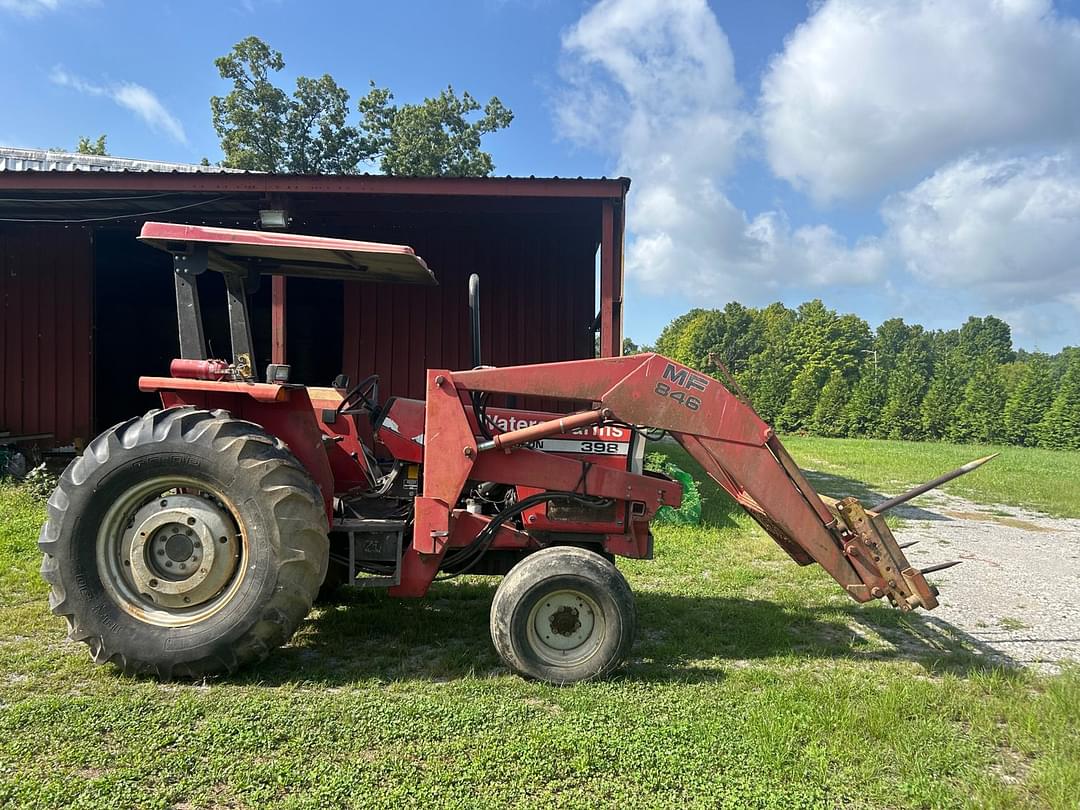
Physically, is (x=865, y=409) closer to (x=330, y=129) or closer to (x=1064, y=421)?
(x=1064, y=421)

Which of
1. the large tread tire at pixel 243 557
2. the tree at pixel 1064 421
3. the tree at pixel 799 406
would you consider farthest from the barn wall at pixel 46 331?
the tree at pixel 1064 421

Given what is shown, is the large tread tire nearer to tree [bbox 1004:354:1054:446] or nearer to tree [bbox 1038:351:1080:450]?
tree [bbox 1038:351:1080:450]

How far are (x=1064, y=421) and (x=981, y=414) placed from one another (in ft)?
10.1

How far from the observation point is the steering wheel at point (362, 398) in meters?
4.38

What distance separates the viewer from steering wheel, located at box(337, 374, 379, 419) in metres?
4.38

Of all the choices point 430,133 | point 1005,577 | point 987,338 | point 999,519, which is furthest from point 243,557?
point 987,338

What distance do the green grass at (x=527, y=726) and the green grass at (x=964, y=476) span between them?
972 cm

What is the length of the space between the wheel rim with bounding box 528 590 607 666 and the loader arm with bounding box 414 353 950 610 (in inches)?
26.8

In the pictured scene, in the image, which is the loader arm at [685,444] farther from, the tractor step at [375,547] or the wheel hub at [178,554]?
the wheel hub at [178,554]

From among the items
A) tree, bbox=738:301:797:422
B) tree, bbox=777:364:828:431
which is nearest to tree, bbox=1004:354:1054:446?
tree, bbox=777:364:828:431

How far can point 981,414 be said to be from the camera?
32.1 m

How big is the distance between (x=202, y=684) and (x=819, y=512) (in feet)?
11.0

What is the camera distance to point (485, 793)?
2.57 metres

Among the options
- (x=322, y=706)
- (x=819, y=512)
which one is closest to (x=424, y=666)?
(x=322, y=706)
